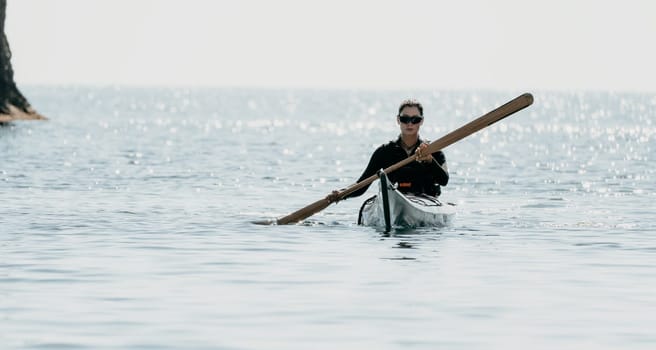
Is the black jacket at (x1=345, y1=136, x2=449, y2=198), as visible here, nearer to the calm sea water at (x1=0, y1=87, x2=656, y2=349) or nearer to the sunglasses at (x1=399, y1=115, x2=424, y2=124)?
the sunglasses at (x1=399, y1=115, x2=424, y2=124)

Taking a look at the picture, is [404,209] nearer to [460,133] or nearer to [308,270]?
[460,133]

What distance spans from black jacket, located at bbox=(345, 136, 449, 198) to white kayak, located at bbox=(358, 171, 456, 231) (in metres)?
0.13

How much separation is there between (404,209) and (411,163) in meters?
0.63

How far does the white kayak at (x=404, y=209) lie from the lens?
20438mm

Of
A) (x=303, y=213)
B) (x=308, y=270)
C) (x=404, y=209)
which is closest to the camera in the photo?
(x=308, y=270)

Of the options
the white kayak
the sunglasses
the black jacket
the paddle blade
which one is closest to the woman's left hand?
the black jacket

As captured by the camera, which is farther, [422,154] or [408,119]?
[408,119]

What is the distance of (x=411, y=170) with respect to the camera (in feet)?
68.5

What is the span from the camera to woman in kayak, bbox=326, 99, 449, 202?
20250 mm

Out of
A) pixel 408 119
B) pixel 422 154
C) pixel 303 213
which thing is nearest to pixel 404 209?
pixel 422 154

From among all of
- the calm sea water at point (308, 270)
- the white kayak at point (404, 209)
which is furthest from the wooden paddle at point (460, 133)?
the calm sea water at point (308, 270)

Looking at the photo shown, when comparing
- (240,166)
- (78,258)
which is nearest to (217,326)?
(78,258)

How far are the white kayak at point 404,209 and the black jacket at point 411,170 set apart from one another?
13cm

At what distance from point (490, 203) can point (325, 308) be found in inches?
677
